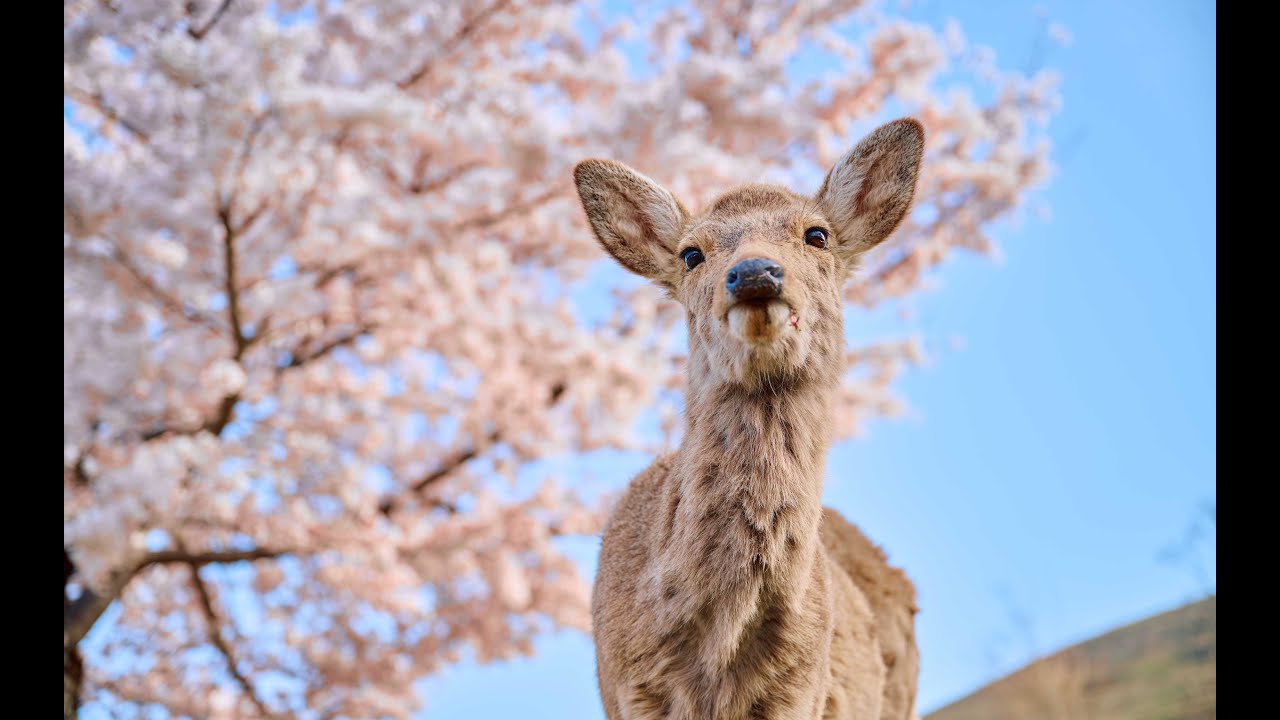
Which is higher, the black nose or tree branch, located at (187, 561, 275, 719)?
tree branch, located at (187, 561, 275, 719)

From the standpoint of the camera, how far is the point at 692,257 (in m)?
3.02

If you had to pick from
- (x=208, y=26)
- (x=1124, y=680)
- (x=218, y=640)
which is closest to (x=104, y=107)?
(x=208, y=26)

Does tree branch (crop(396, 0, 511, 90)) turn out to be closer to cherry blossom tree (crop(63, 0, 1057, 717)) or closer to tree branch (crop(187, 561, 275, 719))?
cherry blossom tree (crop(63, 0, 1057, 717))

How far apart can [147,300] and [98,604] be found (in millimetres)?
2215

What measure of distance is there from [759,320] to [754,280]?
0.38 ft

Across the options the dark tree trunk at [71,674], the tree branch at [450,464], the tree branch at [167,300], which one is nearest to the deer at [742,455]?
the tree branch at [167,300]

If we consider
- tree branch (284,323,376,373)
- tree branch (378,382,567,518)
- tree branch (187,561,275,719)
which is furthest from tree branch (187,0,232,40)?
tree branch (187,561,275,719)

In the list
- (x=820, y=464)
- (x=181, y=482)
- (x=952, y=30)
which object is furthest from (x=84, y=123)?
(x=952, y=30)

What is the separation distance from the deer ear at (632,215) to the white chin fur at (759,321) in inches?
27.9

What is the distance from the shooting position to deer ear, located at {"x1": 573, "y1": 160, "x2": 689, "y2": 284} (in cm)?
320

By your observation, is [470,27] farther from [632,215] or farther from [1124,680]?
[1124,680]

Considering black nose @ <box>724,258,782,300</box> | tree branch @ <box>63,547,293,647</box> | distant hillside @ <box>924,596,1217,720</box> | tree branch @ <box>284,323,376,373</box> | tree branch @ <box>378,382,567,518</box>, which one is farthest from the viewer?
tree branch @ <box>378,382,567,518</box>

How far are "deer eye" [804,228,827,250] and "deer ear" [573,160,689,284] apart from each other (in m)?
0.46
